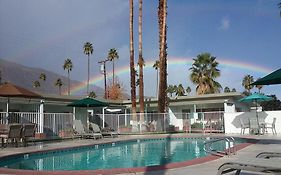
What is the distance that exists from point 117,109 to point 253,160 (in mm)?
25876

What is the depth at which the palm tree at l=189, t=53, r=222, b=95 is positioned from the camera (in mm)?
39375

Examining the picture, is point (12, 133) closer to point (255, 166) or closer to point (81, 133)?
point (81, 133)

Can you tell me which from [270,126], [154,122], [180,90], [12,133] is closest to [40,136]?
[12,133]

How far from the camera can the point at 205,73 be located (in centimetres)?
4038

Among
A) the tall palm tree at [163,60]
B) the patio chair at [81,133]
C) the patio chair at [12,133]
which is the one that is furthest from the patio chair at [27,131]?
the tall palm tree at [163,60]

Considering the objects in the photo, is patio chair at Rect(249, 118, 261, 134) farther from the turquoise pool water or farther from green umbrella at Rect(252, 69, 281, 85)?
green umbrella at Rect(252, 69, 281, 85)

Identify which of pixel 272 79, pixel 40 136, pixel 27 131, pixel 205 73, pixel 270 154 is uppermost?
pixel 205 73

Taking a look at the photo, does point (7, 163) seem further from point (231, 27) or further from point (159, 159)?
point (231, 27)

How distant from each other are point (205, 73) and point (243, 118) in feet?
Answer: 66.6

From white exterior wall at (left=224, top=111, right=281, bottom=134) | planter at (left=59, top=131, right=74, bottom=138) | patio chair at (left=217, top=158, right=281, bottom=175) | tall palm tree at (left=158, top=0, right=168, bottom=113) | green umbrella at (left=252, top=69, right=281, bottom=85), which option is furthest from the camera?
tall palm tree at (left=158, top=0, right=168, bottom=113)

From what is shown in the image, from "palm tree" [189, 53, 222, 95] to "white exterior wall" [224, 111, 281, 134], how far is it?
58.7ft

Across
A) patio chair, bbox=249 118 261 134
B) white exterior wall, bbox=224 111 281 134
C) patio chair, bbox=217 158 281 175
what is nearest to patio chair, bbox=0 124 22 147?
patio chair, bbox=217 158 281 175

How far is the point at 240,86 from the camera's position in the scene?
7144 centimetres

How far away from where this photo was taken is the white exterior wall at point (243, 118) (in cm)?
1953
